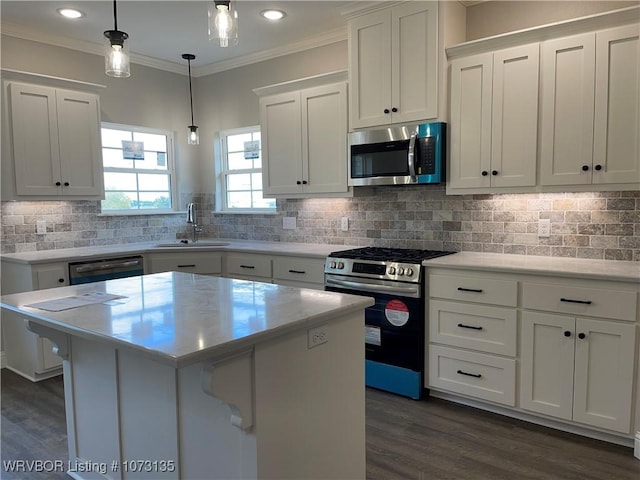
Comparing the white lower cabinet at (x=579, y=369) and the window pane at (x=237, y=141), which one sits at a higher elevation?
the window pane at (x=237, y=141)

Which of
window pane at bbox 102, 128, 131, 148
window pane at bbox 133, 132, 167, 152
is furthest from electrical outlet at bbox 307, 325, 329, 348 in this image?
window pane at bbox 133, 132, 167, 152

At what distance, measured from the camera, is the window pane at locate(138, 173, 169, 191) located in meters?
4.91

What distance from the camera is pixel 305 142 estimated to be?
159 inches

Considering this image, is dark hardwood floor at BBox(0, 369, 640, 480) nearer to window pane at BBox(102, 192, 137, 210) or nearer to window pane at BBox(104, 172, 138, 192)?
window pane at BBox(102, 192, 137, 210)

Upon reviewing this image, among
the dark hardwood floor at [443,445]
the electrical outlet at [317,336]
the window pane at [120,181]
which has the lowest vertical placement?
the dark hardwood floor at [443,445]

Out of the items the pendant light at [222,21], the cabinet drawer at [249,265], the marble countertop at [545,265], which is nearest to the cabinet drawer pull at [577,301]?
the marble countertop at [545,265]

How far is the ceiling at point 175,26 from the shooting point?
349 centimetres

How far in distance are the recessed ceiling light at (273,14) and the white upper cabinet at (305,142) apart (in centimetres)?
58

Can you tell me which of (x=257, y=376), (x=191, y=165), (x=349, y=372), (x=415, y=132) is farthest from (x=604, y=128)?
(x=191, y=165)

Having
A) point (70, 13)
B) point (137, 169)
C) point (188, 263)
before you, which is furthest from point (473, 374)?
point (70, 13)

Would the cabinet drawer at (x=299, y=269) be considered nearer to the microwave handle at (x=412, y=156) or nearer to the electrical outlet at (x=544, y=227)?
the microwave handle at (x=412, y=156)

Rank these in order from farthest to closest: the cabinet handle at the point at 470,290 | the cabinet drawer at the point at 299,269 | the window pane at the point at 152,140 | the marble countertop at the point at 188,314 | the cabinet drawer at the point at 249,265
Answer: the window pane at the point at 152,140
the cabinet drawer at the point at 249,265
the cabinet drawer at the point at 299,269
the cabinet handle at the point at 470,290
the marble countertop at the point at 188,314

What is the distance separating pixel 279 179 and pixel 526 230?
2089 millimetres

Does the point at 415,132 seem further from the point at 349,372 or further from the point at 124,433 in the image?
the point at 124,433
